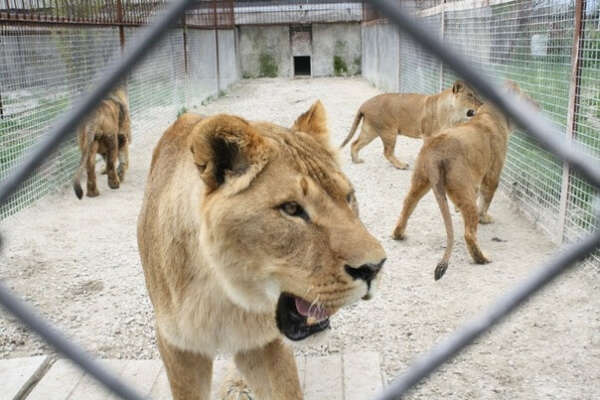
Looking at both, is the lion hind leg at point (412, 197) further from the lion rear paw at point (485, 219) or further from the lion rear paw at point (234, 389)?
the lion rear paw at point (234, 389)

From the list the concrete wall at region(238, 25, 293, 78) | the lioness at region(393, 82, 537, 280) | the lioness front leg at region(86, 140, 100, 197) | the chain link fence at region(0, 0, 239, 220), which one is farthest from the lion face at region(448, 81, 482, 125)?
the concrete wall at region(238, 25, 293, 78)

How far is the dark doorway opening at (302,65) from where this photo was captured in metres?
24.2

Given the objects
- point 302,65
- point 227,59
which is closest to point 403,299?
point 227,59

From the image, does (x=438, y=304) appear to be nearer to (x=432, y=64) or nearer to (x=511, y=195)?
(x=511, y=195)

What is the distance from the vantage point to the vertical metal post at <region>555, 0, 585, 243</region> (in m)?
4.67

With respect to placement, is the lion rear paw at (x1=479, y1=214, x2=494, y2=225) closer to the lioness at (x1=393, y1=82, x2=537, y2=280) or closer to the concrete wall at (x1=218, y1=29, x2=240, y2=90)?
the lioness at (x1=393, y1=82, x2=537, y2=280)

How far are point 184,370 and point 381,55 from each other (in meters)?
14.9

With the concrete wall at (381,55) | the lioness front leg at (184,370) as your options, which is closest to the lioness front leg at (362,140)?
the concrete wall at (381,55)

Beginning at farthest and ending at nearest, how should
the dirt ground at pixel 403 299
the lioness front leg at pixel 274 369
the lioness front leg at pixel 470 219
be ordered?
the lioness front leg at pixel 470 219 → the dirt ground at pixel 403 299 → the lioness front leg at pixel 274 369

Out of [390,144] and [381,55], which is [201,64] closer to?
[381,55]

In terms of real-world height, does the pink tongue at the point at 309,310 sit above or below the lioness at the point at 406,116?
above

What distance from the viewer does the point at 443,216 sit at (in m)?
4.72

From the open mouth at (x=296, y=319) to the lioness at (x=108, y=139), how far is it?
4896mm

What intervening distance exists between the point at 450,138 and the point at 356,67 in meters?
17.6
